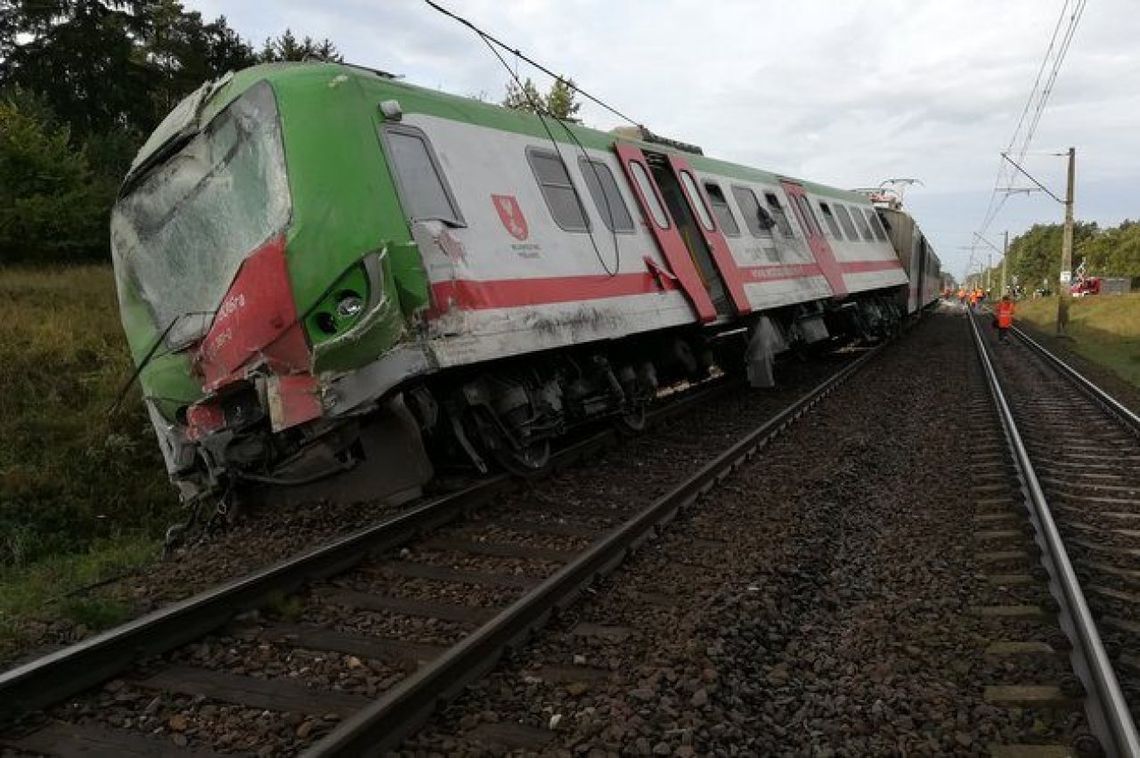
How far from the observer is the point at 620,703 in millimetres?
3402

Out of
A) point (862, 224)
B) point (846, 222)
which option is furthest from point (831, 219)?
point (862, 224)

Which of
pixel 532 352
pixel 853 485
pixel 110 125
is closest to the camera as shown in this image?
pixel 532 352

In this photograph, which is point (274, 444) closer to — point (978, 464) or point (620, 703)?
point (620, 703)

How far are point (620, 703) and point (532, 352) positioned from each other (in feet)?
12.1

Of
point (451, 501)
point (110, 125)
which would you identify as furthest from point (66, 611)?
point (110, 125)

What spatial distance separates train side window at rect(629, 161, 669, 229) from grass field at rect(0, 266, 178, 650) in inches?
228

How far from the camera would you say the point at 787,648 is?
4.04 metres

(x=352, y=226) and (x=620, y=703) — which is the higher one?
(x=352, y=226)

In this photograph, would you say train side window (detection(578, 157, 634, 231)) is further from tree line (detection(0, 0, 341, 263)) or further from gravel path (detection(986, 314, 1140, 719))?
tree line (detection(0, 0, 341, 263))

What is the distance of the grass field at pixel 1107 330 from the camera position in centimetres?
2070

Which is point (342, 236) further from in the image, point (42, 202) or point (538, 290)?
point (42, 202)

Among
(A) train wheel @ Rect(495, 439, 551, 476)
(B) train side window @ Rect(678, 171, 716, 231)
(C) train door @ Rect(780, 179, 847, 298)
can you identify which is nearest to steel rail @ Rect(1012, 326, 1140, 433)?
(C) train door @ Rect(780, 179, 847, 298)

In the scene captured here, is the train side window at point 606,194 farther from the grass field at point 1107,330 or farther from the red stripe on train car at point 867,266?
the grass field at point 1107,330

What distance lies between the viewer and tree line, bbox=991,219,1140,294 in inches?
3679
